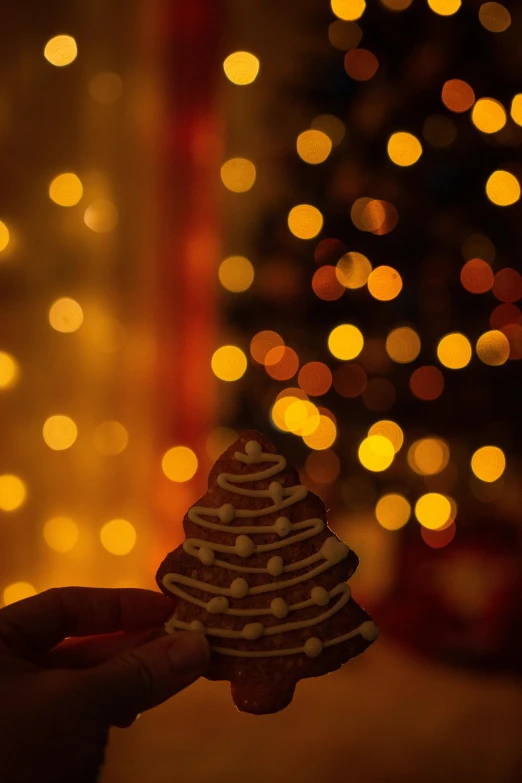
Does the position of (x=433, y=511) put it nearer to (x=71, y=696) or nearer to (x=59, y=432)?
(x=59, y=432)

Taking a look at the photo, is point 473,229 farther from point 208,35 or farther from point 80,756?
point 80,756

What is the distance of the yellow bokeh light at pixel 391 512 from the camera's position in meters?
2.01

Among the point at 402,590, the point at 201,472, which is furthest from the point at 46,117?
the point at 402,590

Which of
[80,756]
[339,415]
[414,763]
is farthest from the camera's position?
[339,415]

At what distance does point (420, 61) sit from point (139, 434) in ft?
4.34

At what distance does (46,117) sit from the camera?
1942 millimetres

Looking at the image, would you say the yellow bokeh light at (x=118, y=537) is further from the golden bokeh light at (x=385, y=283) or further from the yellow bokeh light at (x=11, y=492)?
the golden bokeh light at (x=385, y=283)

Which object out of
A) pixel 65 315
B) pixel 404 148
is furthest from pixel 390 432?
pixel 65 315

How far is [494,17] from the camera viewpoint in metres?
1.88

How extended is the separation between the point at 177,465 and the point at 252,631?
137cm

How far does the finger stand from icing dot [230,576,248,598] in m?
0.25

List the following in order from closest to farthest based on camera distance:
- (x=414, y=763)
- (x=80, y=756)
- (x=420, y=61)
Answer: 1. (x=80, y=756)
2. (x=414, y=763)
3. (x=420, y=61)

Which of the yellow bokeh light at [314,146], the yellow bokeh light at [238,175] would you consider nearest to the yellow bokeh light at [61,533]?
the yellow bokeh light at [238,175]

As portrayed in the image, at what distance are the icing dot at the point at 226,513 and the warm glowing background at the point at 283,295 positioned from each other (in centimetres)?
101
